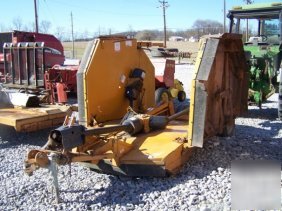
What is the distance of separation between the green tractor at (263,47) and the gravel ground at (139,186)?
2.66 metres

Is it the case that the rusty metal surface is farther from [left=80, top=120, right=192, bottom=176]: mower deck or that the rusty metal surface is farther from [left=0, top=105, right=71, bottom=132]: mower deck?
[left=0, top=105, right=71, bottom=132]: mower deck

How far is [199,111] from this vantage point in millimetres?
4438

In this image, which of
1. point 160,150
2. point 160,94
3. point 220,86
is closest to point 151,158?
point 160,150

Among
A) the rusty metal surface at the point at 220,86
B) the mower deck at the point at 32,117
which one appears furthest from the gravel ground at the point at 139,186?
the mower deck at the point at 32,117

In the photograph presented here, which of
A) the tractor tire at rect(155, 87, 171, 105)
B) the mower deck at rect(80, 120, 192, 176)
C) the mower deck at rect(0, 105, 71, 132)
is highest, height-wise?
the tractor tire at rect(155, 87, 171, 105)

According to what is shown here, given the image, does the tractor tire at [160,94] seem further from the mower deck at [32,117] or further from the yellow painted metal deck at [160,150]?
the yellow painted metal deck at [160,150]

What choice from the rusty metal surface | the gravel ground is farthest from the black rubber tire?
the gravel ground

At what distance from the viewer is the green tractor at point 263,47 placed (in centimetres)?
823

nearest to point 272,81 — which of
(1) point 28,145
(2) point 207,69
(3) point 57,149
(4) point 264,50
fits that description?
(4) point 264,50

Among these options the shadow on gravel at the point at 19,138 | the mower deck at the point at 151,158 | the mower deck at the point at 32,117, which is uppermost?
the mower deck at the point at 32,117

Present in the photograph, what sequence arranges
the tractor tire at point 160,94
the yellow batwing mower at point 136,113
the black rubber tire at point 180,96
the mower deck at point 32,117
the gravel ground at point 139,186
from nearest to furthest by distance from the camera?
the gravel ground at point 139,186 < the yellow batwing mower at point 136,113 < the mower deck at point 32,117 < the tractor tire at point 160,94 < the black rubber tire at point 180,96

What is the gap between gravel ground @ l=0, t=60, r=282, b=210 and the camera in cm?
389

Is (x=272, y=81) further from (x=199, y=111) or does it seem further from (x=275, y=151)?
(x=199, y=111)

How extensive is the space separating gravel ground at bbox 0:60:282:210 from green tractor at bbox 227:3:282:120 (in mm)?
2663
